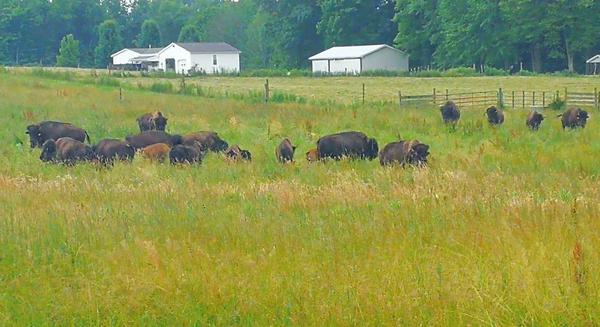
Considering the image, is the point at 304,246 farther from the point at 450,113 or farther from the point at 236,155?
the point at 450,113

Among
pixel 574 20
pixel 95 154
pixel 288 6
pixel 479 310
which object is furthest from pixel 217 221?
pixel 288 6

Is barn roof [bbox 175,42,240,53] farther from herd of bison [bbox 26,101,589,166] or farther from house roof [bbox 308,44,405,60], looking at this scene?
herd of bison [bbox 26,101,589,166]

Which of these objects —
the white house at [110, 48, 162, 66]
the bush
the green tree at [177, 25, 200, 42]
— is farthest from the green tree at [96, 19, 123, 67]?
the bush

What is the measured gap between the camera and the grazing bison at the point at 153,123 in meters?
24.1

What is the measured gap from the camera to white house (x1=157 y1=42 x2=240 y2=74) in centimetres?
9756

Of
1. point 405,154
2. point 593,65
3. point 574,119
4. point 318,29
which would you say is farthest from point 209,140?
point 318,29

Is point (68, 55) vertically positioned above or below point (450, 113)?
above

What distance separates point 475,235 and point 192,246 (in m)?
2.90

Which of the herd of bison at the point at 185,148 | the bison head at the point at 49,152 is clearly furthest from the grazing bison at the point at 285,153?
the bison head at the point at 49,152

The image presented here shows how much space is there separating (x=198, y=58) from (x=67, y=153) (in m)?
82.0

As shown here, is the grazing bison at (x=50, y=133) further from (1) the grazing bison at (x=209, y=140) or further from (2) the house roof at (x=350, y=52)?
(2) the house roof at (x=350, y=52)

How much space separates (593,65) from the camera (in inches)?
3086

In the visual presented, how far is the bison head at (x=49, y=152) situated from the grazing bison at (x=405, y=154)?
24.1 feet

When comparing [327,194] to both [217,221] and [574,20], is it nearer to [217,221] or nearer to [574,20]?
[217,221]
